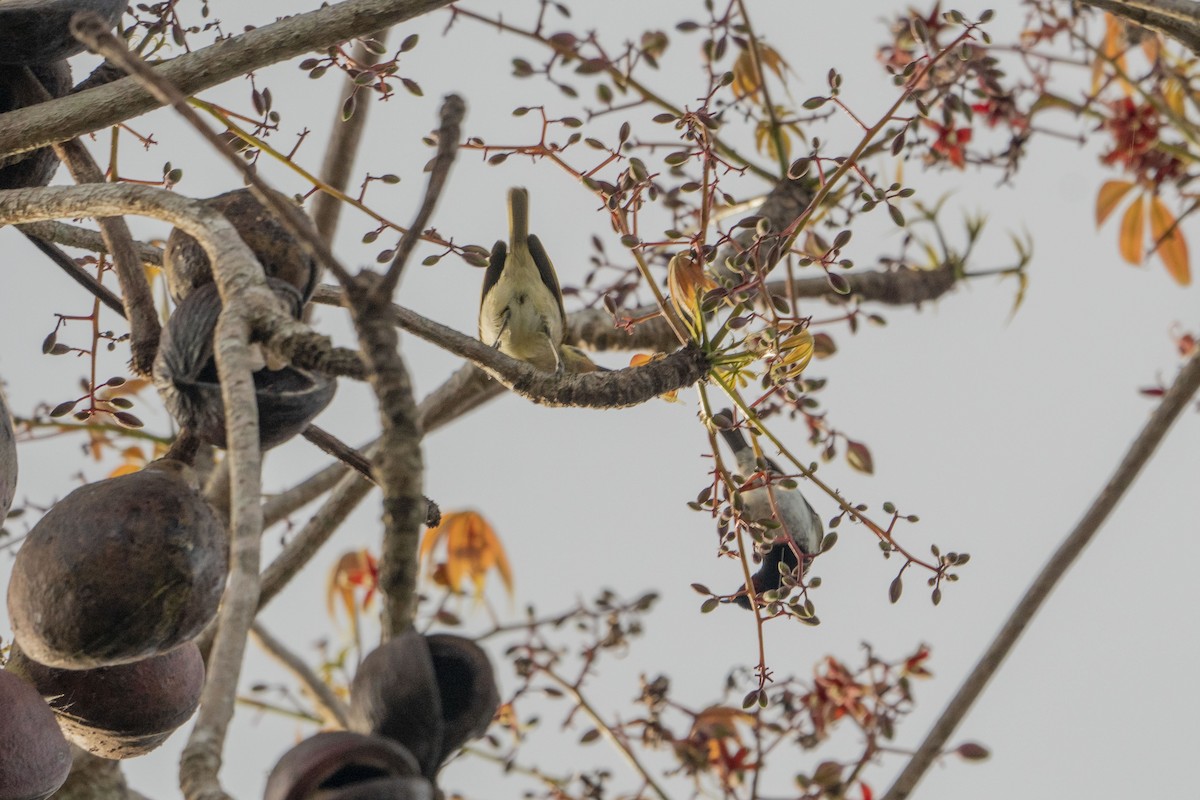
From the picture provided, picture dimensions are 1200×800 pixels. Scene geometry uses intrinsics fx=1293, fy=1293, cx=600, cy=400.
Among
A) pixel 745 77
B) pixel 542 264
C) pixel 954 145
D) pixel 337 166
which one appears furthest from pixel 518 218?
pixel 954 145

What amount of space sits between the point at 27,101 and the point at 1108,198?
281 centimetres

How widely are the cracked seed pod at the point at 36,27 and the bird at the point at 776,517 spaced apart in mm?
993

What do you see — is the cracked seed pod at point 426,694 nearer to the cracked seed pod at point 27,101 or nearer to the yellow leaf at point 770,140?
the cracked seed pod at point 27,101

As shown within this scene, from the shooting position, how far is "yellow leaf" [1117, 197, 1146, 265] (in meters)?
3.49

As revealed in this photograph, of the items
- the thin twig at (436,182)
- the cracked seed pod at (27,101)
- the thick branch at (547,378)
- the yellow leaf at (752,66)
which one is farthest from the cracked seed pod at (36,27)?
the yellow leaf at (752,66)

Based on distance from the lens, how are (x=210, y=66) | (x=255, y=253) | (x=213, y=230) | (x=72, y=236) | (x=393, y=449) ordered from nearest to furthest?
(x=393, y=449), (x=213, y=230), (x=255, y=253), (x=210, y=66), (x=72, y=236)

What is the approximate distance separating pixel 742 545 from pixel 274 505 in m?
1.65

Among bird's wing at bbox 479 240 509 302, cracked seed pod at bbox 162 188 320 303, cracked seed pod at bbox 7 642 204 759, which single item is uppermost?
bird's wing at bbox 479 240 509 302

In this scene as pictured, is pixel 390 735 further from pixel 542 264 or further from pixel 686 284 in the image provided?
pixel 542 264

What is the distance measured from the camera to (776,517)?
1875 millimetres

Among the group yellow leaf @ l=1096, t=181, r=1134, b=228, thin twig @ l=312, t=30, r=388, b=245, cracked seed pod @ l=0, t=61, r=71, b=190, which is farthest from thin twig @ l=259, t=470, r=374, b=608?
yellow leaf @ l=1096, t=181, r=1134, b=228

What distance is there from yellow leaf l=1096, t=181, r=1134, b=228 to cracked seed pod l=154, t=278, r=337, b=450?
286cm

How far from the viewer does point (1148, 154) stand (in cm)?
356

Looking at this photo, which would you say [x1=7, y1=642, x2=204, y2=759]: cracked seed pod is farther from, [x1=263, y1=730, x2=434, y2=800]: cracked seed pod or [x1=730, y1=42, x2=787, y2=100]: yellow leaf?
[x1=730, y1=42, x2=787, y2=100]: yellow leaf
